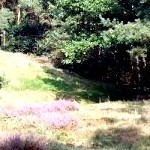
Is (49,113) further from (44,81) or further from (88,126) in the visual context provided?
(44,81)

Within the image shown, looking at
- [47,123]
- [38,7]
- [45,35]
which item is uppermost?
[38,7]

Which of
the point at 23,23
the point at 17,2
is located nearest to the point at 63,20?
the point at 23,23

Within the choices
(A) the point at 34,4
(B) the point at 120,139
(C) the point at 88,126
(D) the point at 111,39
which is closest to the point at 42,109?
(C) the point at 88,126

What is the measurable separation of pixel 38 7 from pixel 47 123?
46.9 metres

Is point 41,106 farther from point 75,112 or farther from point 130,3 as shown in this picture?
point 130,3

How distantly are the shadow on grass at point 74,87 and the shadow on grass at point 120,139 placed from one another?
1679 centimetres

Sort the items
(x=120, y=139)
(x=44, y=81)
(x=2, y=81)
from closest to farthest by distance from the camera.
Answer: (x=120, y=139) → (x=2, y=81) → (x=44, y=81)

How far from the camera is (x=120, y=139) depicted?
17.5m

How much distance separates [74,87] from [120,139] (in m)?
23.3

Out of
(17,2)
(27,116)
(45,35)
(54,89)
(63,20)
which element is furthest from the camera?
(17,2)

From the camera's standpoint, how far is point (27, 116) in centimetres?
2055

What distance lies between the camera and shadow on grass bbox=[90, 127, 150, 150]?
16250 mm

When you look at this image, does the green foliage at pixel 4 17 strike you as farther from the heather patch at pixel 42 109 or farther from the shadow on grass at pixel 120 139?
the shadow on grass at pixel 120 139

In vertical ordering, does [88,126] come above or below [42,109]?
below
